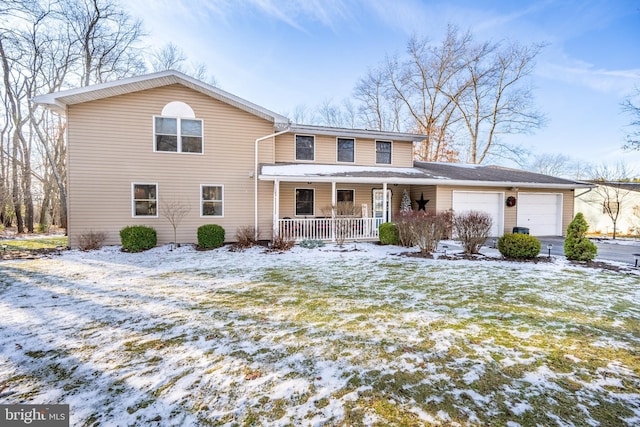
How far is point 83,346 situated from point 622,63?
2368cm

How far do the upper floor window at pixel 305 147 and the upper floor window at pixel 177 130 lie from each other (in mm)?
3982

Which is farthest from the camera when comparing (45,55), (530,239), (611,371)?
(45,55)

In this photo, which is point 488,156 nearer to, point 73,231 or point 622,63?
point 622,63

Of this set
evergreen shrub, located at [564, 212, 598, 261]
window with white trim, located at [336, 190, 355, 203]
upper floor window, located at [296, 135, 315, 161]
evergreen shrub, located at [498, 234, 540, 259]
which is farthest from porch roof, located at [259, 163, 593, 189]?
evergreen shrub, located at [564, 212, 598, 261]

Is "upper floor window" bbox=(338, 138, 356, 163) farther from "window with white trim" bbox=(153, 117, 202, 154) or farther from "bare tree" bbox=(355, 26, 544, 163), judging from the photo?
"bare tree" bbox=(355, 26, 544, 163)

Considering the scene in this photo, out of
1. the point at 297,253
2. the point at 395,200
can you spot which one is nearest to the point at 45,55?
the point at 297,253

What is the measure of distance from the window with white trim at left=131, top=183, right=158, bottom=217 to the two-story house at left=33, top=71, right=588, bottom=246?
4cm

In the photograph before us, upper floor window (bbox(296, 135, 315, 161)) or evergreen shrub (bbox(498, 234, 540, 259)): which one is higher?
upper floor window (bbox(296, 135, 315, 161))

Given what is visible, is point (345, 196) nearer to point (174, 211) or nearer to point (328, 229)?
point (328, 229)

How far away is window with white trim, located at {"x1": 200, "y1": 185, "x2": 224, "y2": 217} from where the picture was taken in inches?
417

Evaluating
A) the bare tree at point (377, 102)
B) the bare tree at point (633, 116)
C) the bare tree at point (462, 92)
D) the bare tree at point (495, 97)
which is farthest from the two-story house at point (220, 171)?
the bare tree at point (377, 102)

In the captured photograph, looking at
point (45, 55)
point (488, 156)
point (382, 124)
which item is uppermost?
point (45, 55)

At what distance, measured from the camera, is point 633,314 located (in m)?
4.06

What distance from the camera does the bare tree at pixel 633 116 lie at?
1267cm
